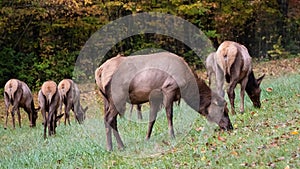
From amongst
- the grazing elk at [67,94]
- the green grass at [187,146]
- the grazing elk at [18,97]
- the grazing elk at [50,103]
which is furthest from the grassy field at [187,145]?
the grazing elk at [18,97]

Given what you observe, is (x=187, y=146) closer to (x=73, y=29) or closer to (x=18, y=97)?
(x=18, y=97)

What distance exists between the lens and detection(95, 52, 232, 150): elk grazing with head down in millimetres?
9234

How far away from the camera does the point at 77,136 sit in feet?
39.4

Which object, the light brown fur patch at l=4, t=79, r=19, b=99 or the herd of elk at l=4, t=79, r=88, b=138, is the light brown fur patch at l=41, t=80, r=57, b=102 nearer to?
the herd of elk at l=4, t=79, r=88, b=138

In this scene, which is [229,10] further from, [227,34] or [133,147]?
[133,147]

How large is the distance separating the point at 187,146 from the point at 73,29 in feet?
69.9

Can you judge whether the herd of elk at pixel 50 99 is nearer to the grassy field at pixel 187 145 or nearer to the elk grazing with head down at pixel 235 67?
the grassy field at pixel 187 145

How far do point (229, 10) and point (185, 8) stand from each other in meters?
4.28

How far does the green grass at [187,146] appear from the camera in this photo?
7.14 m

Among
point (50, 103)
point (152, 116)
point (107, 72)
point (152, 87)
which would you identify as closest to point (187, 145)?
point (152, 116)

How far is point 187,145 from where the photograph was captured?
28.9 ft

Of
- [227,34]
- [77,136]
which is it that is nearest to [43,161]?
[77,136]

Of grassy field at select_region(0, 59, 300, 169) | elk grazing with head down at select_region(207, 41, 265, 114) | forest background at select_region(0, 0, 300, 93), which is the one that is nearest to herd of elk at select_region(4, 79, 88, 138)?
grassy field at select_region(0, 59, 300, 169)

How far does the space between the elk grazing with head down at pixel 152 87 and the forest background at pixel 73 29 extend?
56.3 ft
